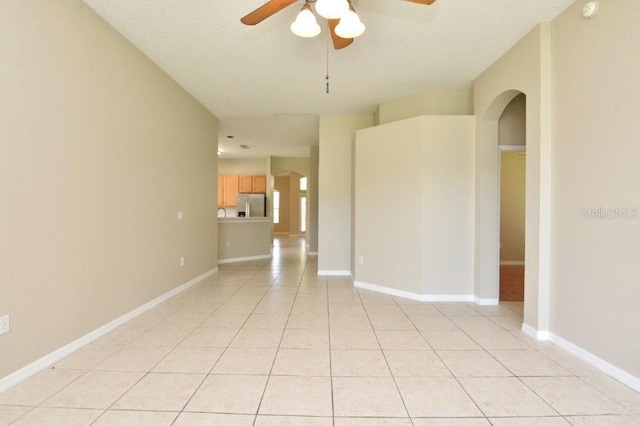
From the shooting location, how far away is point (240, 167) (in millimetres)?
10688

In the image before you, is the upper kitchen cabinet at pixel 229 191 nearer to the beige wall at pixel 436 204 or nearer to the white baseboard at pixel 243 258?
the white baseboard at pixel 243 258

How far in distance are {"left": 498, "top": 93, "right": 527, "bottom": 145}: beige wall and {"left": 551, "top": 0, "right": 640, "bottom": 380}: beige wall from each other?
51.7 inches

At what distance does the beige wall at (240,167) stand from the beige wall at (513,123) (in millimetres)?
7639

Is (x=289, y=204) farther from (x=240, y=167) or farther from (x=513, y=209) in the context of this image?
(x=513, y=209)

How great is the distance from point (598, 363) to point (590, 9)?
2.71 meters

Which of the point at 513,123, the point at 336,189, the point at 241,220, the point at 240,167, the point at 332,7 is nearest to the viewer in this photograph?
the point at 332,7

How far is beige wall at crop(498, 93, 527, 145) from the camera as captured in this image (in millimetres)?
4227

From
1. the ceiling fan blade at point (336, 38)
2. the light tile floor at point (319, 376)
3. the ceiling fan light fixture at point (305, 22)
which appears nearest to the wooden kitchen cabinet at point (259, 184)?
the light tile floor at point (319, 376)

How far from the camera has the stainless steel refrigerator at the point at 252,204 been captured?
33.4ft

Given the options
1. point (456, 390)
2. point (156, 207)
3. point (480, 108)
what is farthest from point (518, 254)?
point (156, 207)

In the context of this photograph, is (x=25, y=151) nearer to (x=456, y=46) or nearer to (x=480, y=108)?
(x=456, y=46)

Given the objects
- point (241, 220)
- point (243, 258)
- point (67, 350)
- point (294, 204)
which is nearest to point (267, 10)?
point (67, 350)

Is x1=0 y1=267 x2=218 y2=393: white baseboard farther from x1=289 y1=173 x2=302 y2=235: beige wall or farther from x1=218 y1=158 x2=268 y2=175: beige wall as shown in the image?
x1=289 y1=173 x2=302 y2=235: beige wall

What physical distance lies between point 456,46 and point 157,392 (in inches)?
161
